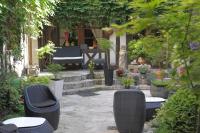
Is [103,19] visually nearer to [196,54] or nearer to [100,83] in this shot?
[100,83]

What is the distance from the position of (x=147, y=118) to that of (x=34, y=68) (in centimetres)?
414

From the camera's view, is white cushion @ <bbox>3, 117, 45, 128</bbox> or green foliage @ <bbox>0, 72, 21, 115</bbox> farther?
green foliage @ <bbox>0, 72, 21, 115</bbox>

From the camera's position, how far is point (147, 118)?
5898mm

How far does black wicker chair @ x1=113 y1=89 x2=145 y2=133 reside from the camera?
5039 millimetres

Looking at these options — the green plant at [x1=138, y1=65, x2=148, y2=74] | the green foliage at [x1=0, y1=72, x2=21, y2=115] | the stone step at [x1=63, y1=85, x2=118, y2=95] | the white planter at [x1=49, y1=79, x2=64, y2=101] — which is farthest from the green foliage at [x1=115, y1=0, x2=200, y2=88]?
the green plant at [x1=138, y1=65, x2=148, y2=74]

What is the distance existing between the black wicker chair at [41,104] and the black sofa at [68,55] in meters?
5.70

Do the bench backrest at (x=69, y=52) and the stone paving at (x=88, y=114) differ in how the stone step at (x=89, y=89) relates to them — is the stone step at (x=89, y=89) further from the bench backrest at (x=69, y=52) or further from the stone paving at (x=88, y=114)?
the bench backrest at (x=69, y=52)

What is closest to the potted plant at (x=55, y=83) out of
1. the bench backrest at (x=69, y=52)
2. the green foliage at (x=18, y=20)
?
the green foliage at (x=18, y=20)

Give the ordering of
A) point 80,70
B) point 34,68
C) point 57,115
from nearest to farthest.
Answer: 1. point 57,115
2. point 34,68
3. point 80,70

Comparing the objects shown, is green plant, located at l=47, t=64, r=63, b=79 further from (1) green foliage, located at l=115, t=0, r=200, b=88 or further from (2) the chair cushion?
(1) green foliage, located at l=115, t=0, r=200, b=88

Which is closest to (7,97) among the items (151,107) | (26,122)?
(26,122)

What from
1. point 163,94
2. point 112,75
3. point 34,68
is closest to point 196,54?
point 163,94

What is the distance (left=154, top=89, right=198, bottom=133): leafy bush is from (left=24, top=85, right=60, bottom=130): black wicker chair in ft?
6.40

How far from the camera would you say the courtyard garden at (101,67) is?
2357mm
